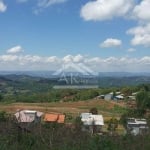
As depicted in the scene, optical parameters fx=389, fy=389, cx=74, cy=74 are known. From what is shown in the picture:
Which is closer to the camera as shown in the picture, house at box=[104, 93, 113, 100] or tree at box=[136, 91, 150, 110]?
tree at box=[136, 91, 150, 110]

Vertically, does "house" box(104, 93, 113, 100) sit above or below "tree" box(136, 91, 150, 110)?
below

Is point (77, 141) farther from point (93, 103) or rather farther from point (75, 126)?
point (93, 103)

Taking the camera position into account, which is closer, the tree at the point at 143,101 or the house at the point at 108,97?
the tree at the point at 143,101

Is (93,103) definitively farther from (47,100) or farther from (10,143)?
(10,143)

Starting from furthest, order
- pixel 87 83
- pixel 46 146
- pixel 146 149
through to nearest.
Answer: pixel 87 83
pixel 146 149
pixel 46 146

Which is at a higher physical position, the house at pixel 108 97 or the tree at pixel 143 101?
the tree at pixel 143 101

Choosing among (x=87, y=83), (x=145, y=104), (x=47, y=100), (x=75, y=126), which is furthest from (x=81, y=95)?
(x=75, y=126)

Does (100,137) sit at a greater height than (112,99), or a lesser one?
A: greater

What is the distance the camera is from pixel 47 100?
75250 mm

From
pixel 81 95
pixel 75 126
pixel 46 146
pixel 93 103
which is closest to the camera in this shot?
pixel 46 146

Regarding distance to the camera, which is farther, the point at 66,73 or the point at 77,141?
the point at 66,73

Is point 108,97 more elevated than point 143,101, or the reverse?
point 143,101

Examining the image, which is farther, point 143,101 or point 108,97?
point 108,97

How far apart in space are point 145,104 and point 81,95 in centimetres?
2778
